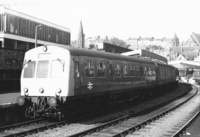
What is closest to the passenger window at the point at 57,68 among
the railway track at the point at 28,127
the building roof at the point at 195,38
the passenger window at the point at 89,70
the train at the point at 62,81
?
the train at the point at 62,81

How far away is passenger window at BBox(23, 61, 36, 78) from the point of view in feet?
38.7

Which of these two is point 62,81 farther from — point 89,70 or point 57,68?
point 89,70

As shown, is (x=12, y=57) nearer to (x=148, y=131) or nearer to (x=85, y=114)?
(x=85, y=114)

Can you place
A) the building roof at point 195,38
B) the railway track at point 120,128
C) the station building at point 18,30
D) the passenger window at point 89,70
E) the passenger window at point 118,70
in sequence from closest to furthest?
the railway track at point 120,128 → the passenger window at point 89,70 → the passenger window at point 118,70 → the station building at point 18,30 → the building roof at point 195,38

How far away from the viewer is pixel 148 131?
10359mm

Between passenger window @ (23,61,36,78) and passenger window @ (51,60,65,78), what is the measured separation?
3.36ft

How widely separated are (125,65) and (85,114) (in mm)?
4455

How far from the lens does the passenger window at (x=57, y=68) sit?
1114 centimetres

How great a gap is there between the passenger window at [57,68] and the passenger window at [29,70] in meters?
1.03

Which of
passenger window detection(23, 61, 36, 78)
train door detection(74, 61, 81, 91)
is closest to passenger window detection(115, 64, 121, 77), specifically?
train door detection(74, 61, 81, 91)

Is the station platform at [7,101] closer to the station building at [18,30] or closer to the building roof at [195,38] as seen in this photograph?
the station building at [18,30]

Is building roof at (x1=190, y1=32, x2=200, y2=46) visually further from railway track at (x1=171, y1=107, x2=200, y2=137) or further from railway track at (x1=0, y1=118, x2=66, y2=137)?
railway track at (x1=0, y1=118, x2=66, y2=137)

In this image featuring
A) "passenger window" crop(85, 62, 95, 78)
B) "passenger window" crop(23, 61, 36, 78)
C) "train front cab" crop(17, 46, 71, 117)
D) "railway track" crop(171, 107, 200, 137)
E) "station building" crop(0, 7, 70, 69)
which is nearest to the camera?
"railway track" crop(171, 107, 200, 137)

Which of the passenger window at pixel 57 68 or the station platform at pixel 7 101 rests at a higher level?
the passenger window at pixel 57 68
